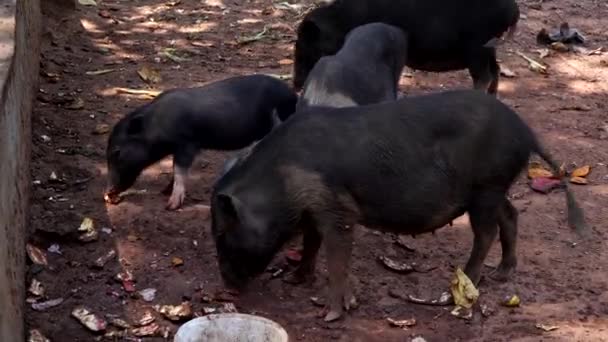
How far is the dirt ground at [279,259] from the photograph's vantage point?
4.82 m

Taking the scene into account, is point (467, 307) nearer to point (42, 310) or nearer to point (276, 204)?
point (276, 204)

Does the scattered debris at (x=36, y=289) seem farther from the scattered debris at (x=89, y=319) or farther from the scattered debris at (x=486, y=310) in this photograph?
the scattered debris at (x=486, y=310)

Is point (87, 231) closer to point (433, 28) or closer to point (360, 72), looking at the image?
point (360, 72)

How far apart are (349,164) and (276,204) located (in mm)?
379

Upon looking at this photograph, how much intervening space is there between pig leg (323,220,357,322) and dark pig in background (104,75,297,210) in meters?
1.39

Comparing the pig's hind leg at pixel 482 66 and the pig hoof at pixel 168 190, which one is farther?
the pig's hind leg at pixel 482 66

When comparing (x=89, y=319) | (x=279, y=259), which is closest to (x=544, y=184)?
(x=279, y=259)

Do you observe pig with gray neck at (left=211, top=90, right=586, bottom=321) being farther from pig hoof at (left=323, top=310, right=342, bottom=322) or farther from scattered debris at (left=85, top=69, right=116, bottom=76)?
scattered debris at (left=85, top=69, right=116, bottom=76)

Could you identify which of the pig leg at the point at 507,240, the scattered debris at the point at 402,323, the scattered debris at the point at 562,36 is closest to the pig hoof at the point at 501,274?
the pig leg at the point at 507,240

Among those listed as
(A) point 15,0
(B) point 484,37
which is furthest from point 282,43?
(A) point 15,0

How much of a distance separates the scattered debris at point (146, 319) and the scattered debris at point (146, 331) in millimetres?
25

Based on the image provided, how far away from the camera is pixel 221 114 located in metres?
6.15

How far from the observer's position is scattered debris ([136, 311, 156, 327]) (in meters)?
4.70

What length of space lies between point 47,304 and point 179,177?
1.36 m
